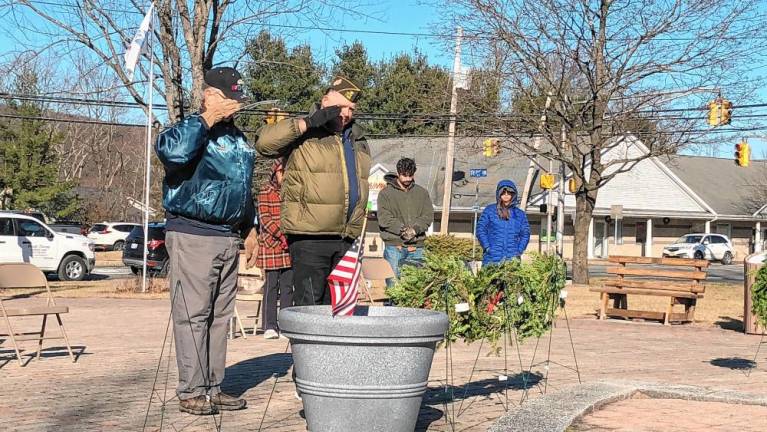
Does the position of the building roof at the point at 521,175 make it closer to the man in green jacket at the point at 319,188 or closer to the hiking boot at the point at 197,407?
the man in green jacket at the point at 319,188

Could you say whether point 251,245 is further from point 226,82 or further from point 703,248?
point 703,248

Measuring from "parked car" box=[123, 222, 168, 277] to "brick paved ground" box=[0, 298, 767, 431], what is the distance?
14344 millimetres

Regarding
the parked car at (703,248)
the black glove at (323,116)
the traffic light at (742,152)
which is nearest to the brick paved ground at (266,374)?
the black glove at (323,116)

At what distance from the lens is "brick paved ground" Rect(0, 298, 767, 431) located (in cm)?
656

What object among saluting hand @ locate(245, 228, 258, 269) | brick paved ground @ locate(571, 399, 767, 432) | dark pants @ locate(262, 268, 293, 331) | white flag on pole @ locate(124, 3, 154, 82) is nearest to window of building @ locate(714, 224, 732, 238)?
white flag on pole @ locate(124, 3, 154, 82)

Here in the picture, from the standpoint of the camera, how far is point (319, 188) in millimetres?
6695

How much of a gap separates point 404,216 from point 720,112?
A: 19166mm

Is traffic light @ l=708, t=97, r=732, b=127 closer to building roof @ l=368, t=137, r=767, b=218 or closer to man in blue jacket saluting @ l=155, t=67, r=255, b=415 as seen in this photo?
building roof @ l=368, t=137, r=767, b=218

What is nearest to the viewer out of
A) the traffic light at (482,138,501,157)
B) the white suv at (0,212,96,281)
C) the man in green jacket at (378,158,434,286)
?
the man in green jacket at (378,158,434,286)

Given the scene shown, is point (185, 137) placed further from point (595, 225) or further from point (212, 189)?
point (595, 225)

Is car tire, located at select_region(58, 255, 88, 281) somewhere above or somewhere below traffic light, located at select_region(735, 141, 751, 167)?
below

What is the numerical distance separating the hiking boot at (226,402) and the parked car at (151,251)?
20.8 m

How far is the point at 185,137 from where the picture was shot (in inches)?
251

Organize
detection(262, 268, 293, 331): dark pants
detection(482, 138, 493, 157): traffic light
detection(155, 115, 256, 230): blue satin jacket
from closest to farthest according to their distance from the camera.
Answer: detection(155, 115, 256, 230): blue satin jacket, detection(262, 268, 293, 331): dark pants, detection(482, 138, 493, 157): traffic light
